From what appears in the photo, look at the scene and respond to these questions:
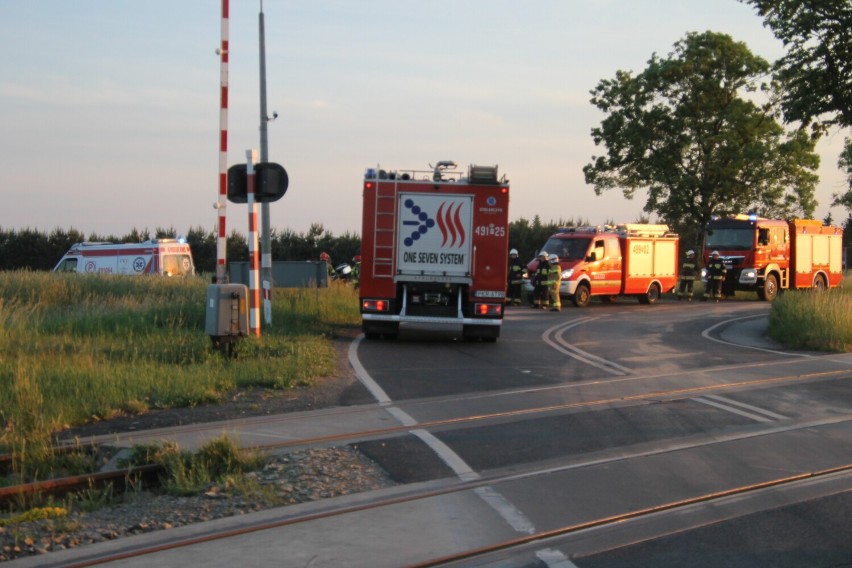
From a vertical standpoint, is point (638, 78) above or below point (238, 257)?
above

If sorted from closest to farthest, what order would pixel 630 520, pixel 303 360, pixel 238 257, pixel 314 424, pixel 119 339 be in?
1. pixel 630 520
2. pixel 314 424
3. pixel 303 360
4. pixel 119 339
5. pixel 238 257

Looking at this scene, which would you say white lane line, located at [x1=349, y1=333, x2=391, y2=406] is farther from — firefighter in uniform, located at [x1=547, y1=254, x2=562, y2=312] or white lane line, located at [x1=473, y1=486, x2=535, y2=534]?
firefighter in uniform, located at [x1=547, y1=254, x2=562, y2=312]

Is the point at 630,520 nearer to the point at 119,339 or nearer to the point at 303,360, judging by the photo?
the point at 303,360

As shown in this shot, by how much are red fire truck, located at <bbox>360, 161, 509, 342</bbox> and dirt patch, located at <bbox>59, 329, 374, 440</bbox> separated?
521 cm

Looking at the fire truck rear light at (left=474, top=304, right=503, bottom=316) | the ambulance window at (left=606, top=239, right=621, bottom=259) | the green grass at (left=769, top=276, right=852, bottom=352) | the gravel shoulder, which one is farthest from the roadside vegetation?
the ambulance window at (left=606, top=239, right=621, bottom=259)

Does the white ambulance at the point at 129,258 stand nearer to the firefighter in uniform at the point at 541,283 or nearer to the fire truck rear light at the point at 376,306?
the firefighter in uniform at the point at 541,283

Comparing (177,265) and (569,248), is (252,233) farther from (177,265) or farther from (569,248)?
(177,265)

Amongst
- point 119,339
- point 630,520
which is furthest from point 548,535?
point 119,339

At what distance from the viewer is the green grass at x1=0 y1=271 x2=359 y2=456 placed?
9867 millimetres

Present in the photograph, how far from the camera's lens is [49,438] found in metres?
8.81

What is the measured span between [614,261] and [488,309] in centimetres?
1423

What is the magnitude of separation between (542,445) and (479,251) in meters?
9.38

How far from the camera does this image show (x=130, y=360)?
12.9 meters

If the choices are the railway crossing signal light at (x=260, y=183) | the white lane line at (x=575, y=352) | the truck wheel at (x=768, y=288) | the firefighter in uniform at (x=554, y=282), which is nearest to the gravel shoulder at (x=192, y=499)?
the railway crossing signal light at (x=260, y=183)
